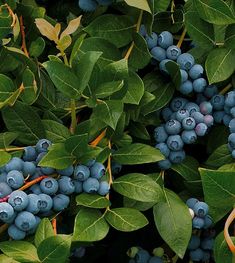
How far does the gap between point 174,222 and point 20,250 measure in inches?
12.8

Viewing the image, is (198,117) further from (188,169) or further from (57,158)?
(57,158)

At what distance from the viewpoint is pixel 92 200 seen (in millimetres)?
1292

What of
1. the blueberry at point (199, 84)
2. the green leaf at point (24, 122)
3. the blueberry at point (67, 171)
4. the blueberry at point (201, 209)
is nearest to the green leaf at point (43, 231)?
the blueberry at point (67, 171)

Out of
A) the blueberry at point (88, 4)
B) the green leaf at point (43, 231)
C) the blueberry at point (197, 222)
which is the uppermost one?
the blueberry at point (88, 4)

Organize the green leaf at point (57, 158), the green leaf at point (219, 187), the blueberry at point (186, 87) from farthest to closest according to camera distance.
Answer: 1. the blueberry at point (186, 87)
2. the green leaf at point (57, 158)
3. the green leaf at point (219, 187)

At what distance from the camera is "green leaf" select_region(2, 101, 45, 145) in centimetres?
137

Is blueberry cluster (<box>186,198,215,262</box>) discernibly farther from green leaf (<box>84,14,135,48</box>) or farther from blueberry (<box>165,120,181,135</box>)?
green leaf (<box>84,14,135,48</box>)

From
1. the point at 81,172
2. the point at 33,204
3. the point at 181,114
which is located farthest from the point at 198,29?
the point at 33,204

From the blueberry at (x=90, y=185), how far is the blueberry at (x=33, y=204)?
96 mm

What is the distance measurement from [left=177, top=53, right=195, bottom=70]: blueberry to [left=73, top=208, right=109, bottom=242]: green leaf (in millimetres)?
353

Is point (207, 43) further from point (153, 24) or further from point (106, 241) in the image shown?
point (106, 241)

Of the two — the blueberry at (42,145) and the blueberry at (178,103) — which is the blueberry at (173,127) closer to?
the blueberry at (178,103)

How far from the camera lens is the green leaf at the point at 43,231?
3.96 ft

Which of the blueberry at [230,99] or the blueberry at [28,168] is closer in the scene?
the blueberry at [28,168]
